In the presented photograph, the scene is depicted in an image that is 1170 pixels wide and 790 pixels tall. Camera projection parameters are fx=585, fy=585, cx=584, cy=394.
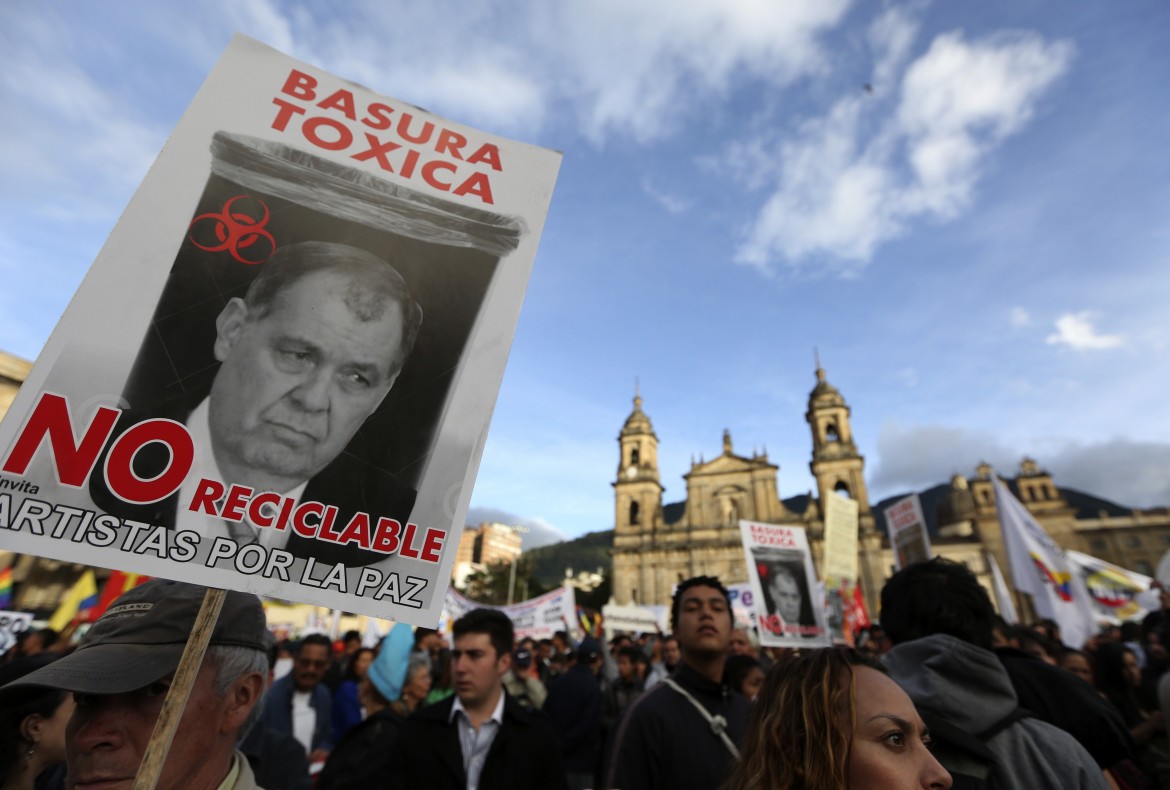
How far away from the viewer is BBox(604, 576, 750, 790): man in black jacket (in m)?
2.52

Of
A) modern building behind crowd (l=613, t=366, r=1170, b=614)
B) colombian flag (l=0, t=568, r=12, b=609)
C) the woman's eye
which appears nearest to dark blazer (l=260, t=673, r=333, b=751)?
A: colombian flag (l=0, t=568, r=12, b=609)

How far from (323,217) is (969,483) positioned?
241 feet

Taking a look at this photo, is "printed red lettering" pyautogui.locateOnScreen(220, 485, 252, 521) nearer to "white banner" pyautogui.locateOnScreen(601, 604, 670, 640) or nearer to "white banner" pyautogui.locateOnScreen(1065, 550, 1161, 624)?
"white banner" pyautogui.locateOnScreen(1065, 550, 1161, 624)

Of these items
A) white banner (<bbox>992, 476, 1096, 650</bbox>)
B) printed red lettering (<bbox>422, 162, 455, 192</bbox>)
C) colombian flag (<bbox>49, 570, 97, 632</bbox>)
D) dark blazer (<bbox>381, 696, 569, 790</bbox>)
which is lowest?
colombian flag (<bbox>49, 570, 97, 632</bbox>)

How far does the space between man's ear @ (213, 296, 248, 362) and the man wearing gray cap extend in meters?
0.70

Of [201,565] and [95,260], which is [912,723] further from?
[95,260]

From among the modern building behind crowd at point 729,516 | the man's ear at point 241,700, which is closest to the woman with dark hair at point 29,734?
the man's ear at point 241,700

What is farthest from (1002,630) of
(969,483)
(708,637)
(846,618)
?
(969,483)

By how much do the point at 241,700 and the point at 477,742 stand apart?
1.81 meters

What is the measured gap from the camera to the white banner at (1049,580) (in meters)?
8.64

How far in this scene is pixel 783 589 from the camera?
7945 mm

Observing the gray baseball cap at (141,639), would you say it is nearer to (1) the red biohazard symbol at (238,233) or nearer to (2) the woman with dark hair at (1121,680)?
(1) the red biohazard symbol at (238,233)

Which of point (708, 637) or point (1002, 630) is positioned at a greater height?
point (1002, 630)

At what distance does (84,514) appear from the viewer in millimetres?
1248
